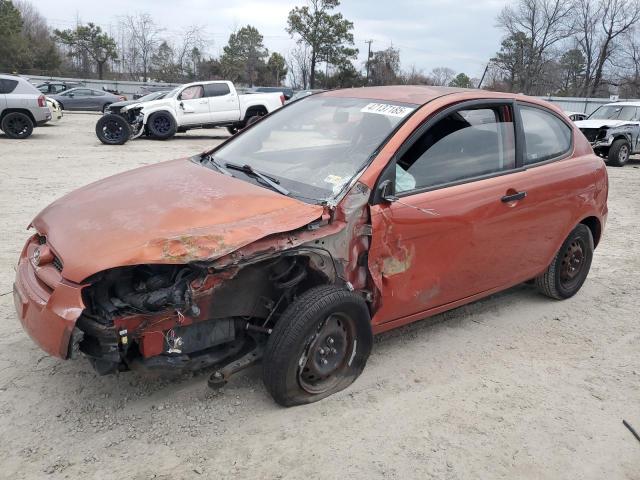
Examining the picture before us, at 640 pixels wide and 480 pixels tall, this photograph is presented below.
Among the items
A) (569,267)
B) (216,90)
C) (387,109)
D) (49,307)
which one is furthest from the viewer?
(216,90)

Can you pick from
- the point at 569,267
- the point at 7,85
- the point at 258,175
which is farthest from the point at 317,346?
the point at 7,85

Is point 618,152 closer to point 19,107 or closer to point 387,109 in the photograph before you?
point 387,109

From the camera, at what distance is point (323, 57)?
55500 mm

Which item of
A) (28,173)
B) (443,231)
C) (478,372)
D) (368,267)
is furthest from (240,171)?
(28,173)

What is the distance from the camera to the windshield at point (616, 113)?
48.1ft

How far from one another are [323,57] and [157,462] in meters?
56.6

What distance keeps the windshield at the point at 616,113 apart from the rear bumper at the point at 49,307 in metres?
15.8

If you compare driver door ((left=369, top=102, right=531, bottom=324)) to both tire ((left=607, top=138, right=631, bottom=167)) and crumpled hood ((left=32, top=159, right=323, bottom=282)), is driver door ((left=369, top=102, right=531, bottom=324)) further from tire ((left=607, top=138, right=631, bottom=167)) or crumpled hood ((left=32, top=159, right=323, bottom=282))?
tire ((left=607, top=138, right=631, bottom=167))

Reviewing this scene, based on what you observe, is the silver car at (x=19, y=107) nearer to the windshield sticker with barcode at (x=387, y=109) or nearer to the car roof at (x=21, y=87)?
the car roof at (x=21, y=87)

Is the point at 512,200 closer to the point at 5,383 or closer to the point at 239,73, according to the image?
the point at 5,383

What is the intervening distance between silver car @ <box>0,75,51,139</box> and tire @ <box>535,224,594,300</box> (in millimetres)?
14489

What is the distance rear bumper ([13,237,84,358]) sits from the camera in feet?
7.97

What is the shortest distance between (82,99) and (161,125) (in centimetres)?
1111

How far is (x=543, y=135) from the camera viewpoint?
4211mm
